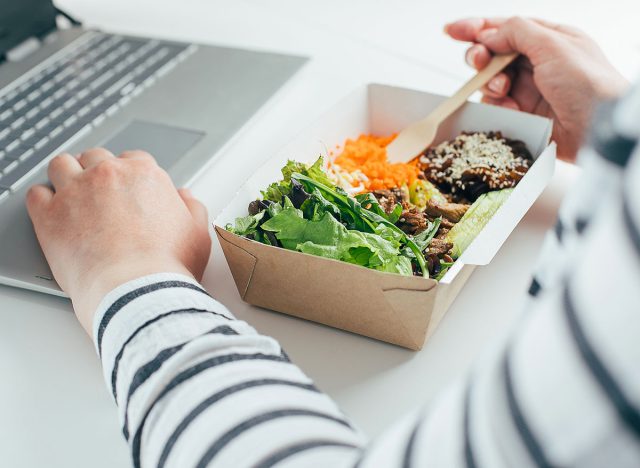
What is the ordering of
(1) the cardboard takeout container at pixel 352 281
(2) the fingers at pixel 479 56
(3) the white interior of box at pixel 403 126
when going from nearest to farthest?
(1) the cardboard takeout container at pixel 352 281 → (3) the white interior of box at pixel 403 126 → (2) the fingers at pixel 479 56

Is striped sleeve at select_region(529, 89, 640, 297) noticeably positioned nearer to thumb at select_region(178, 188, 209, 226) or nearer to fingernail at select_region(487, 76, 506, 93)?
thumb at select_region(178, 188, 209, 226)

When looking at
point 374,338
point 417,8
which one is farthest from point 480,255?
point 417,8

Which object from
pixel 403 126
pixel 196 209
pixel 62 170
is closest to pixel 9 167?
pixel 62 170

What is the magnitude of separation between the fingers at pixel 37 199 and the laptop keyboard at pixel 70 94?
0.09 m

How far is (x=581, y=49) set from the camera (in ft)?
3.09

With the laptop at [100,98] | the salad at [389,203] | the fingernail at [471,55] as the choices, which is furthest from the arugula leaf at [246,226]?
the fingernail at [471,55]

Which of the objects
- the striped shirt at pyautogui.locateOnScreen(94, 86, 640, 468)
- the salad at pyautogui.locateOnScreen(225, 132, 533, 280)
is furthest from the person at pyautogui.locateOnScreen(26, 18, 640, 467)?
the salad at pyautogui.locateOnScreen(225, 132, 533, 280)

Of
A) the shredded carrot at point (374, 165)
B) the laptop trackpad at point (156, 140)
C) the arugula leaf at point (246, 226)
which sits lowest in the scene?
the laptop trackpad at point (156, 140)

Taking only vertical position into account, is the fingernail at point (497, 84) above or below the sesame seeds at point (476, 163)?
above

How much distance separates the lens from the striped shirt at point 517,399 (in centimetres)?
24

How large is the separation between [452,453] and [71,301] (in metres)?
0.54

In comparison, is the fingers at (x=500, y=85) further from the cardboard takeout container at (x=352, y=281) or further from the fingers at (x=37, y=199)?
the fingers at (x=37, y=199)

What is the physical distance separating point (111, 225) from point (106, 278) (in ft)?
0.27

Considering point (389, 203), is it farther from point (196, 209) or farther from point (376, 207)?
point (196, 209)
